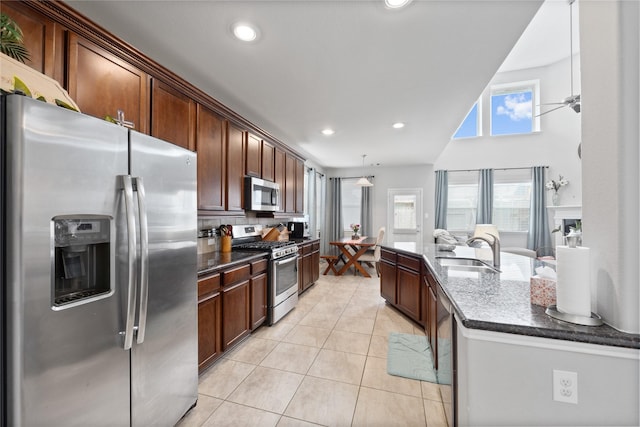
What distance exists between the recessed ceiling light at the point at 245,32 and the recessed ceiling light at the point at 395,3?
89cm

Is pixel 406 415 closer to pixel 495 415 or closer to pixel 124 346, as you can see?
pixel 495 415

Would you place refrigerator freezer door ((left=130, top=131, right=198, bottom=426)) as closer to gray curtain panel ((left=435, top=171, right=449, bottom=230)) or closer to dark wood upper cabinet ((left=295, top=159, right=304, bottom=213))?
dark wood upper cabinet ((left=295, top=159, right=304, bottom=213))

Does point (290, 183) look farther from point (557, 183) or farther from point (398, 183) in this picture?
point (557, 183)

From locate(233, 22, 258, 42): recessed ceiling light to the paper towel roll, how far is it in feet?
7.05

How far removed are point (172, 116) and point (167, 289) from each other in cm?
140

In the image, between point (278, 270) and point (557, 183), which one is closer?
point (278, 270)

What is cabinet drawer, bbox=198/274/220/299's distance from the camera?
1952 mm

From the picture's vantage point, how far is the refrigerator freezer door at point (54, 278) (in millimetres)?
891

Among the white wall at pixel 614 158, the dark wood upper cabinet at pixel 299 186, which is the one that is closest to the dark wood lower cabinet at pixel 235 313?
the white wall at pixel 614 158

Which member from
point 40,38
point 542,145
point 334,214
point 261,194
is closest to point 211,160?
point 261,194

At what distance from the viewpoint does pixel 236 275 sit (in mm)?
2414

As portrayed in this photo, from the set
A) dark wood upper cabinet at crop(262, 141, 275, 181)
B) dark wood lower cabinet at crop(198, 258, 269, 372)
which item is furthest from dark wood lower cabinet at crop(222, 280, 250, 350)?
dark wood upper cabinet at crop(262, 141, 275, 181)

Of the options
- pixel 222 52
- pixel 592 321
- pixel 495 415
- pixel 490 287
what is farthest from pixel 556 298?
pixel 222 52

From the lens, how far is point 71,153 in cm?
103
